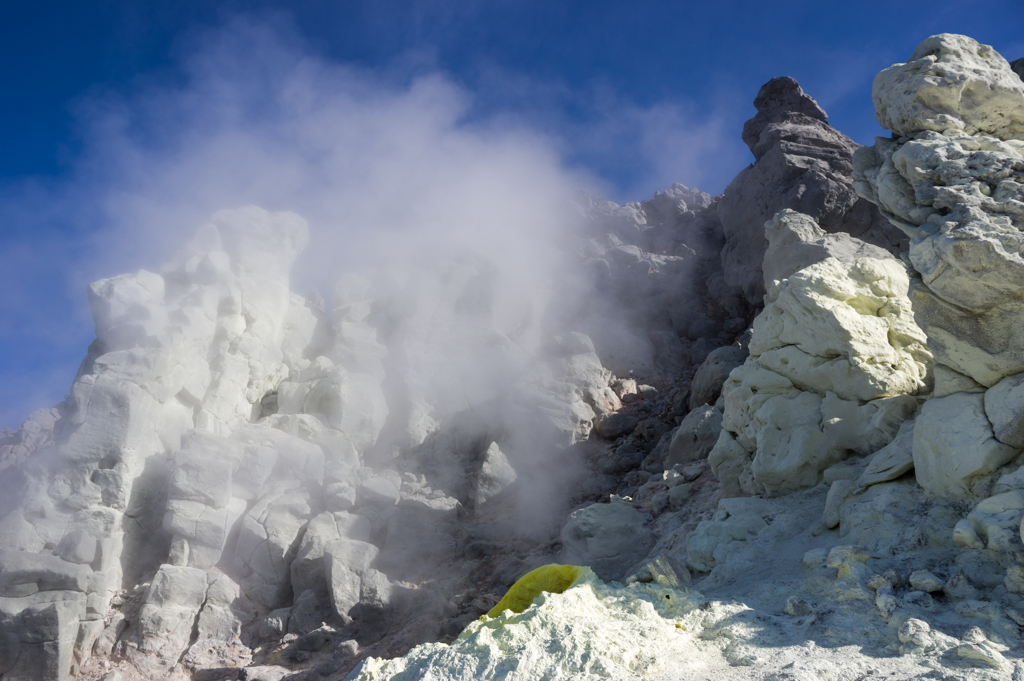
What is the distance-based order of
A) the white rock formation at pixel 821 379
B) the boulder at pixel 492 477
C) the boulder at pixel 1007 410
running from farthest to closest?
the boulder at pixel 492 477 → the white rock formation at pixel 821 379 → the boulder at pixel 1007 410

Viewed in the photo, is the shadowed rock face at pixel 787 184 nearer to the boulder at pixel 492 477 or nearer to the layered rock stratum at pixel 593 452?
the layered rock stratum at pixel 593 452

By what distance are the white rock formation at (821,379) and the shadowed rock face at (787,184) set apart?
807 centimetres

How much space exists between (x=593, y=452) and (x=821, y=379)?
27.0 feet

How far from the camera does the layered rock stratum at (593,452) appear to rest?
476cm

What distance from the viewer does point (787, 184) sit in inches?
732

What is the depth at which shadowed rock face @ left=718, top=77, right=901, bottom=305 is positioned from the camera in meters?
16.9

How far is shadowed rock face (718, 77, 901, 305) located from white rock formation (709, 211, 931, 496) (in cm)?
807

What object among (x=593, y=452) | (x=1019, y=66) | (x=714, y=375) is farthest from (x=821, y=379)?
(x=1019, y=66)

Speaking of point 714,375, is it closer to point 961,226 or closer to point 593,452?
point 593,452

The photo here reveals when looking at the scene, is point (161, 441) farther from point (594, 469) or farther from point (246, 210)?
point (594, 469)

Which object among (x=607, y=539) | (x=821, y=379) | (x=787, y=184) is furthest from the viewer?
(x=787, y=184)

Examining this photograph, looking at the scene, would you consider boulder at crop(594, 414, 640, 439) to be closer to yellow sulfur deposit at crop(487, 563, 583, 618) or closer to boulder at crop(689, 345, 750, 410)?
boulder at crop(689, 345, 750, 410)

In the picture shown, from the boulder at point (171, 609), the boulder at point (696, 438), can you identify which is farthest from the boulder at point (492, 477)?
the boulder at point (171, 609)

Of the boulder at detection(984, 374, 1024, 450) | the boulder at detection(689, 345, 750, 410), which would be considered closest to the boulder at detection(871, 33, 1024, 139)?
the boulder at detection(984, 374, 1024, 450)
